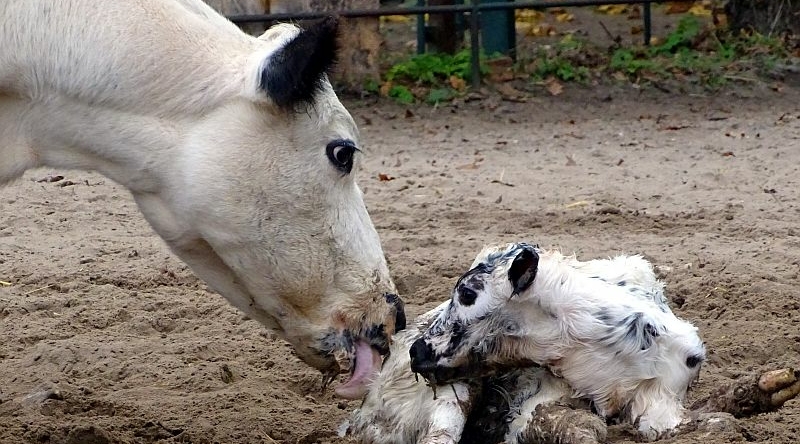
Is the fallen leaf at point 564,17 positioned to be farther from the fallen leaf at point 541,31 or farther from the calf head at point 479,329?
the calf head at point 479,329

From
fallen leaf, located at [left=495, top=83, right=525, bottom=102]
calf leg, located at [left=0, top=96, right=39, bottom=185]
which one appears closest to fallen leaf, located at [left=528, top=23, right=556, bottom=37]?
fallen leaf, located at [left=495, top=83, right=525, bottom=102]

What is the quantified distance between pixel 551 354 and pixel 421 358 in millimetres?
399

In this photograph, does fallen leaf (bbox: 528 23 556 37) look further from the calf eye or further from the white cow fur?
the calf eye

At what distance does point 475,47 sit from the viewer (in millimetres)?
10320

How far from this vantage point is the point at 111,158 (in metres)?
3.66

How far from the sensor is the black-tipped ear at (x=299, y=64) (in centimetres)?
354

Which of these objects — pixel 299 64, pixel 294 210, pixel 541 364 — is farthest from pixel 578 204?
→ pixel 299 64

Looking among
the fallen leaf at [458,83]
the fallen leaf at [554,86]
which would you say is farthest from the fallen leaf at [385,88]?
the fallen leaf at [554,86]

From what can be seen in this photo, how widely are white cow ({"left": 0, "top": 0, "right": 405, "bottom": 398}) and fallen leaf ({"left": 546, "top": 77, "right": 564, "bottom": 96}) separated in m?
6.83

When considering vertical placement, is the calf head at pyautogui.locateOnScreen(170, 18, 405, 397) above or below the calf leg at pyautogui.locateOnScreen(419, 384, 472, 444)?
above

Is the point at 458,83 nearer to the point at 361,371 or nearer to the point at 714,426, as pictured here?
the point at 361,371

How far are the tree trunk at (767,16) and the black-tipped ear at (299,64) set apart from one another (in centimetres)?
878

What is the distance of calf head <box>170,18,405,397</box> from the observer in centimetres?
358

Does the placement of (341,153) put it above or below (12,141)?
below
